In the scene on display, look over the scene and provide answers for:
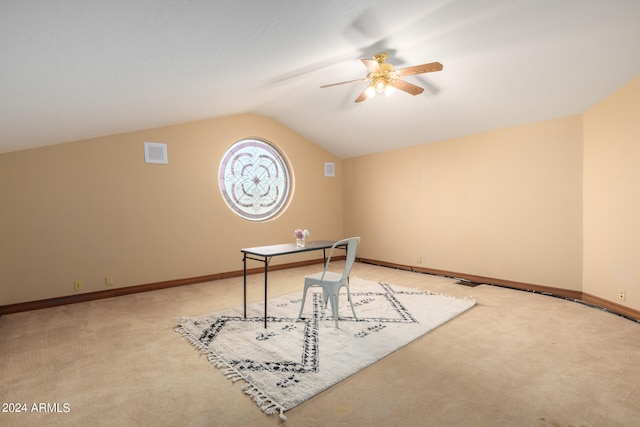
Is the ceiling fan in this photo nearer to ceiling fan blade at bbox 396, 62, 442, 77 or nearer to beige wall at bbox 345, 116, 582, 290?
ceiling fan blade at bbox 396, 62, 442, 77

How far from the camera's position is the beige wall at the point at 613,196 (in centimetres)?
307

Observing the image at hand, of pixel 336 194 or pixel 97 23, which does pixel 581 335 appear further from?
pixel 336 194

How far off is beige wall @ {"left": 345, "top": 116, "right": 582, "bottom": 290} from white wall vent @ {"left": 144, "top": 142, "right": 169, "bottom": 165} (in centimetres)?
342

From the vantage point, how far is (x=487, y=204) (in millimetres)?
4516

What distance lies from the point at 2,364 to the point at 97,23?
2425mm

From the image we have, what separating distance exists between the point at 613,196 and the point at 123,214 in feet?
17.9

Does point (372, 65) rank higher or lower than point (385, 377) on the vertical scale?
higher

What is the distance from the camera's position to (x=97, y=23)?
1419mm

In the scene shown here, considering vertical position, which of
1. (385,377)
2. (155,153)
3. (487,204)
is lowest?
(385,377)

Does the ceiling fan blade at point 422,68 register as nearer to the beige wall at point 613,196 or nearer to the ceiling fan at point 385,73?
the ceiling fan at point 385,73

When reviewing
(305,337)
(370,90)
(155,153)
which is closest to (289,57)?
(370,90)

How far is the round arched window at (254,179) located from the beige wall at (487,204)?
5.36 feet

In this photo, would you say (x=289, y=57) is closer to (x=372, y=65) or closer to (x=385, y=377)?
(x=372, y=65)

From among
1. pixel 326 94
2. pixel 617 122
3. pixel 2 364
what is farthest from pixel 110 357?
pixel 617 122
